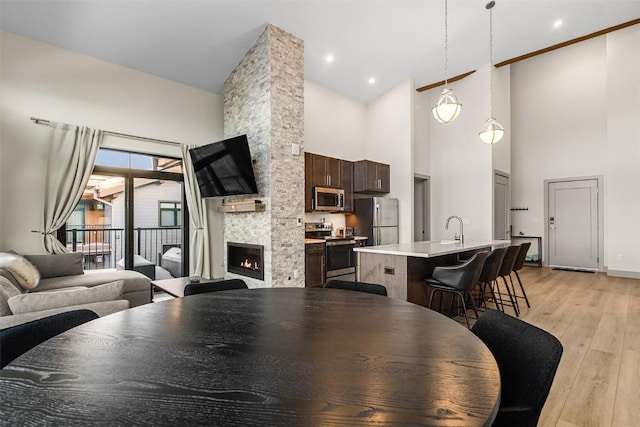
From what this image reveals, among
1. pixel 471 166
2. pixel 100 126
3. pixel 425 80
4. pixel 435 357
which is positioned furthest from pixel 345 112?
pixel 435 357

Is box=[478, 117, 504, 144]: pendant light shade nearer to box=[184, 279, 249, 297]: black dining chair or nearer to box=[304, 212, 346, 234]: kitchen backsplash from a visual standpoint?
box=[304, 212, 346, 234]: kitchen backsplash

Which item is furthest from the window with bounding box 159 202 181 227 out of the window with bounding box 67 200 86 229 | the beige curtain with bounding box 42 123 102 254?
the beige curtain with bounding box 42 123 102 254

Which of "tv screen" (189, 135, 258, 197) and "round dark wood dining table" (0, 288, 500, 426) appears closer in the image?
"round dark wood dining table" (0, 288, 500, 426)

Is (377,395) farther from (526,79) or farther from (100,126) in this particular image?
(526,79)

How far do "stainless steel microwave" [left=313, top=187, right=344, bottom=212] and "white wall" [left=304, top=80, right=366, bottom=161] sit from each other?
89cm

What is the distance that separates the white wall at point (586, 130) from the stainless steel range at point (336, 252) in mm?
4889

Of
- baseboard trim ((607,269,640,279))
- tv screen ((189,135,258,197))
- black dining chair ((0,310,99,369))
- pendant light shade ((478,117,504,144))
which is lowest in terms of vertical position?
baseboard trim ((607,269,640,279))

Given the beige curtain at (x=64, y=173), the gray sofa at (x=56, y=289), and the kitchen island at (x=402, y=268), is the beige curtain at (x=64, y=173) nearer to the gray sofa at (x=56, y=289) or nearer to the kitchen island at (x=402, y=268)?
the gray sofa at (x=56, y=289)

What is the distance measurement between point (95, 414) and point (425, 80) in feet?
23.8

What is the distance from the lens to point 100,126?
169 inches

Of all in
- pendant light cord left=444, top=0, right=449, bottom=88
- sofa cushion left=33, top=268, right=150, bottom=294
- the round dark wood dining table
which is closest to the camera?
the round dark wood dining table

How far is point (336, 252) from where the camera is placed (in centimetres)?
525

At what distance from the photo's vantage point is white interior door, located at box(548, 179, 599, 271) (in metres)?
6.65

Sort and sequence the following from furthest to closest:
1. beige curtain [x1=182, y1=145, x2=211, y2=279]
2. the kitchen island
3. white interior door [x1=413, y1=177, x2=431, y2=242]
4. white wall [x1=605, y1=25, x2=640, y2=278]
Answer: white interior door [x1=413, y1=177, x2=431, y2=242]
white wall [x1=605, y1=25, x2=640, y2=278]
beige curtain [x1=182, y1=145, x2=211, y2=279]
the kitchen island
